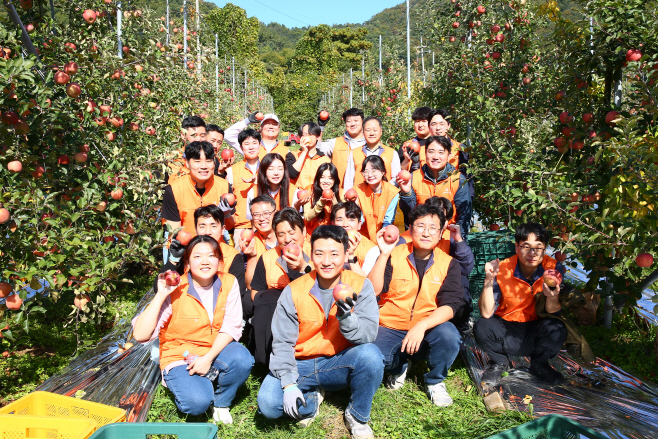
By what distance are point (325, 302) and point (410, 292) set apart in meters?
0.65

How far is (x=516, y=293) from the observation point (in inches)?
128

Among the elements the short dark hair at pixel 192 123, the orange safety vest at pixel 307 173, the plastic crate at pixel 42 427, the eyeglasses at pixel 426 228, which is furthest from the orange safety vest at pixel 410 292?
the short dark hair at pixel 192 123

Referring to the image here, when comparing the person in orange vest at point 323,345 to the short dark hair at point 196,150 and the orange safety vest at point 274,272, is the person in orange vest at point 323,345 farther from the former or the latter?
the short dark hair at point 196,150

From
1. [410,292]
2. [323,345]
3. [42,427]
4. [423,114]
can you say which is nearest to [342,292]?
[323,345]

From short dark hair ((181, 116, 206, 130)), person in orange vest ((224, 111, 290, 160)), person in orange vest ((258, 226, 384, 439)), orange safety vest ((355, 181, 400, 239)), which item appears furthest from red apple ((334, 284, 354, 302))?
short dark hair ((181, 116, 206, 130))

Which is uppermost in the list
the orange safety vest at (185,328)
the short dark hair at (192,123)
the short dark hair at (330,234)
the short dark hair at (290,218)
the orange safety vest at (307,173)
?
the short dark hair at (192,123)

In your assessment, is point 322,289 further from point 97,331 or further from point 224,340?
point 97,331

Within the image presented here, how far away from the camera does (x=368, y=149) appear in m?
4.76

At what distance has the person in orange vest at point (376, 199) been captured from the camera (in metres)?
4.09

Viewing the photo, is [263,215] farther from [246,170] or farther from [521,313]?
[521,313]

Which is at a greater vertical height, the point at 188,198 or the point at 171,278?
the point at 188,198

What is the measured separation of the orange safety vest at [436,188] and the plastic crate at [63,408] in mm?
2818

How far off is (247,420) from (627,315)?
3313 millimetres

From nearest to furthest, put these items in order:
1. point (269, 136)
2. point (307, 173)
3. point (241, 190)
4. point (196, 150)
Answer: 1. point (196, 150)
2. point (241, 190)
3. point (307, 173)
4. point (269, 136)
